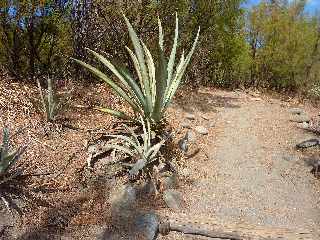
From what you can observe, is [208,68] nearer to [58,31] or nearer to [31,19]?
[58,31]

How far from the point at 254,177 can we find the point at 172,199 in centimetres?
147

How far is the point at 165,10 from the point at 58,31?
2.50m

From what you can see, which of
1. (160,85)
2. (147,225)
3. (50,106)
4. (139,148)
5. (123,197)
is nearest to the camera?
(147,225)

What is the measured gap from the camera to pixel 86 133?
6219 millimetres

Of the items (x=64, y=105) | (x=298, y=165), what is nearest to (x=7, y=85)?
(x=64, y=105)

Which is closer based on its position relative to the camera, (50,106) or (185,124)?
(50,106)

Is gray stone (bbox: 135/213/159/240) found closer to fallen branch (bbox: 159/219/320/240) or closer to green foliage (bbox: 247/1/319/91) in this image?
fallen branch (bbox: 159/219/320/240)

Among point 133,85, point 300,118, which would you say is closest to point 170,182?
point 133,85

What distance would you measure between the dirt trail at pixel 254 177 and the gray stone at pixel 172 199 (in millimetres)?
116

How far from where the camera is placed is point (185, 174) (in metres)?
5.84

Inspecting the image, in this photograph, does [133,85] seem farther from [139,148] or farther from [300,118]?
[300,118]

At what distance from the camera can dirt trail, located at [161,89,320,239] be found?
526 cm


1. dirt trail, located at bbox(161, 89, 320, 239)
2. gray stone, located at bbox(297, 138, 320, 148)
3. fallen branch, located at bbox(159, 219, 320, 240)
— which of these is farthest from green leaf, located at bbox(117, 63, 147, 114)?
gray stone, located at bbox(297, 138, 320, 148)

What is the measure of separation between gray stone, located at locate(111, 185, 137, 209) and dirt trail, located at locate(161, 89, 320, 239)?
0.64 m
